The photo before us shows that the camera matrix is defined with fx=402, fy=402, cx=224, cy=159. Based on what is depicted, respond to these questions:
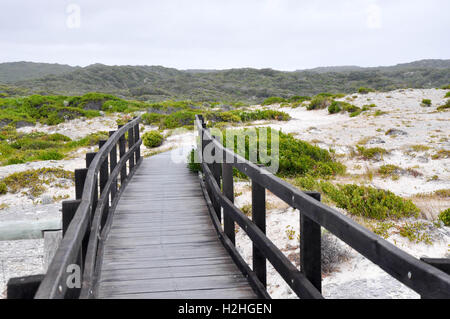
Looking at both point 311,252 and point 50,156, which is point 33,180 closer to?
point 50,156

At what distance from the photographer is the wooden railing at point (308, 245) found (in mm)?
1728

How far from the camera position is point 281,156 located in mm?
→ 11133

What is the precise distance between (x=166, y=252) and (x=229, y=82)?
326ft

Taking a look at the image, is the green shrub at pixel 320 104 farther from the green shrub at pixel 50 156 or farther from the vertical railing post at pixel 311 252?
the vertical railing post at pixel 311 252

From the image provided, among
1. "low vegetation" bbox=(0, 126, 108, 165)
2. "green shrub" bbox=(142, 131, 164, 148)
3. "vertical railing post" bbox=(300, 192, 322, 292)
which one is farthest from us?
"green shrub" bbox=(142, 131, 164, 148)

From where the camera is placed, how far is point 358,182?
971 cm

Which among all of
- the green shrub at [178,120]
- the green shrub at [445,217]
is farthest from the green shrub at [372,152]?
the green shrub at [178,120]

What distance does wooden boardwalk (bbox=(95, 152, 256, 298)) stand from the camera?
3736 millimetres

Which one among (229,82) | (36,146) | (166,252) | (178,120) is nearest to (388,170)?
(166,252)

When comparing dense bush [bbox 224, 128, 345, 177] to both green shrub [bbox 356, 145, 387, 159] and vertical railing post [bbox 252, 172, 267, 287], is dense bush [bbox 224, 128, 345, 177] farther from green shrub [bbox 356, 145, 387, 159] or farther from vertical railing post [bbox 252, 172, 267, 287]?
vertical railing post [bbox 252, 172, 267, 287]

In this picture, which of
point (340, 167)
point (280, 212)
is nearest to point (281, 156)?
point (340, 167)

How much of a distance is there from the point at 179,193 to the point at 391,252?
5.82 m

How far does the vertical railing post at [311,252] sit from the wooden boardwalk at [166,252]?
39.8 inches

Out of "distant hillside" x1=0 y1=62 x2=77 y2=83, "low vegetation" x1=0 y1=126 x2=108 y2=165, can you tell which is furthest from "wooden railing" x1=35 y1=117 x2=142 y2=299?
"distant hillside" x1=0 y1=62 x2=77 y2=83
